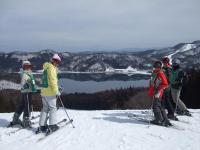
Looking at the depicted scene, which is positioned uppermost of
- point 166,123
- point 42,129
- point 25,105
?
point 25,105

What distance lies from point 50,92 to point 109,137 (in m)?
2.38

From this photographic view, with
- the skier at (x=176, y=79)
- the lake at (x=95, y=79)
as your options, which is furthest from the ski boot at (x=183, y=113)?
the lake at (x=95, y=79)

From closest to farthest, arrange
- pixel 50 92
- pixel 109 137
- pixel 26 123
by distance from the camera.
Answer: pixel 109 137, pixel 50 92, pixel 26 123

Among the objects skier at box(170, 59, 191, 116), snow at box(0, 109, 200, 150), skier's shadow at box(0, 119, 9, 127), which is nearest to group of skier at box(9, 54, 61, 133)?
snow at box(0, 109, 200, 150)

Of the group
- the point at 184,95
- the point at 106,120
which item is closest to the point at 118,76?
the point at 184,95

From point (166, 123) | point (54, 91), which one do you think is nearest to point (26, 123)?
point (54, 91)

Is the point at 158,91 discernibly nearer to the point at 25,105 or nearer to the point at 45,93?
the point at 45,93

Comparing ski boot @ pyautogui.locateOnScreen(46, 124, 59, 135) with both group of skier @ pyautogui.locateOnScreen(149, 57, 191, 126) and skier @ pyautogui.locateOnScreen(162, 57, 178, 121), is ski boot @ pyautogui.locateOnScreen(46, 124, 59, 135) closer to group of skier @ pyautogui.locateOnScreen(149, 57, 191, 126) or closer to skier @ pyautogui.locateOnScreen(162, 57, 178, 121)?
group of skier @ pyautogui.locateOnScreen(149, 57, 191, 126)

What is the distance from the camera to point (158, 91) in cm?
1259

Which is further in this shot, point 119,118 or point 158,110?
point 119,118

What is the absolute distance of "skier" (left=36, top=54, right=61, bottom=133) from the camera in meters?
11.0

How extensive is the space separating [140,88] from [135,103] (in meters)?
15.6

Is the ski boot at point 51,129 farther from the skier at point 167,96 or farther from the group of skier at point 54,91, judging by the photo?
the skier at point 167,96

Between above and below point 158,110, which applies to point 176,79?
above
